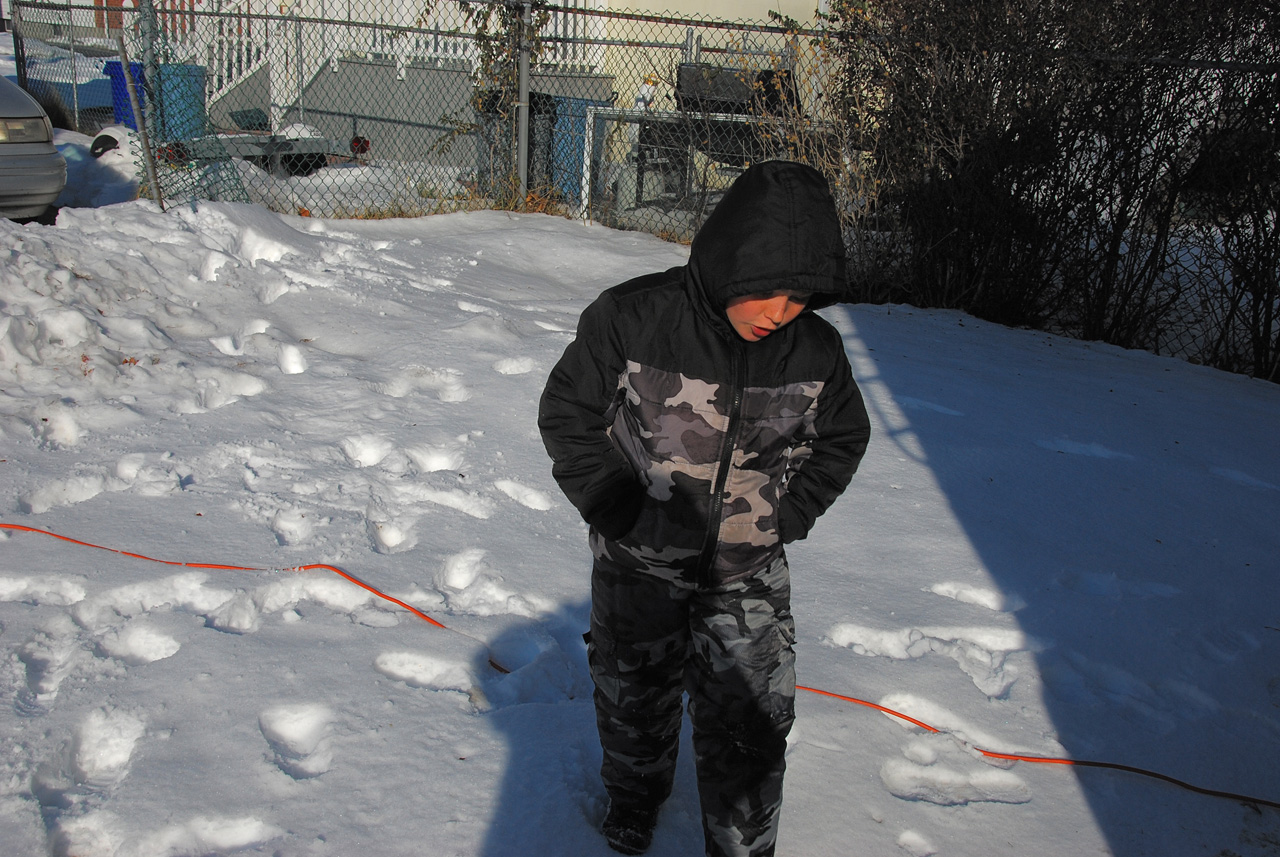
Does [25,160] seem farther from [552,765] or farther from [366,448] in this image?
[552,765]

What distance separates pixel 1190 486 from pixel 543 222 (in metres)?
5.44

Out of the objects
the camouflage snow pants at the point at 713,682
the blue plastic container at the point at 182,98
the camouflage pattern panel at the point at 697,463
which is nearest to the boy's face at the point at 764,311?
the camouflage pattern panel at the point at 697,463

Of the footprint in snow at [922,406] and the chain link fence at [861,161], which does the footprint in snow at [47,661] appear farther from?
the chain link fence at [861,161]

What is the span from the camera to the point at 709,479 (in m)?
1.65

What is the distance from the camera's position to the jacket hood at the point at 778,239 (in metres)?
1.48

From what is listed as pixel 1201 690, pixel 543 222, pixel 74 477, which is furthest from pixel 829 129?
pixel 74 477

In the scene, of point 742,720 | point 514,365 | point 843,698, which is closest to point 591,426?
point 742,720

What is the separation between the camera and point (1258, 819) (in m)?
2.07

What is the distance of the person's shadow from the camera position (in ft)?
5.84

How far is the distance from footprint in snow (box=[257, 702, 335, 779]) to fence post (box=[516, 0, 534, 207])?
6512 mm

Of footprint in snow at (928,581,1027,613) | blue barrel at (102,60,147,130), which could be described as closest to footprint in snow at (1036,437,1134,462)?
footprint in snow at (928,581,1027,613)

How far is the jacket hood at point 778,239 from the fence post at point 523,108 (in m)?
6.70

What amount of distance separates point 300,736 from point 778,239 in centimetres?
149

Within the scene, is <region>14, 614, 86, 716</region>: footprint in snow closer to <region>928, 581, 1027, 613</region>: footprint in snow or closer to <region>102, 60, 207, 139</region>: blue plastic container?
<region>928, 581, 1027, 613</region>: footprint in snow
